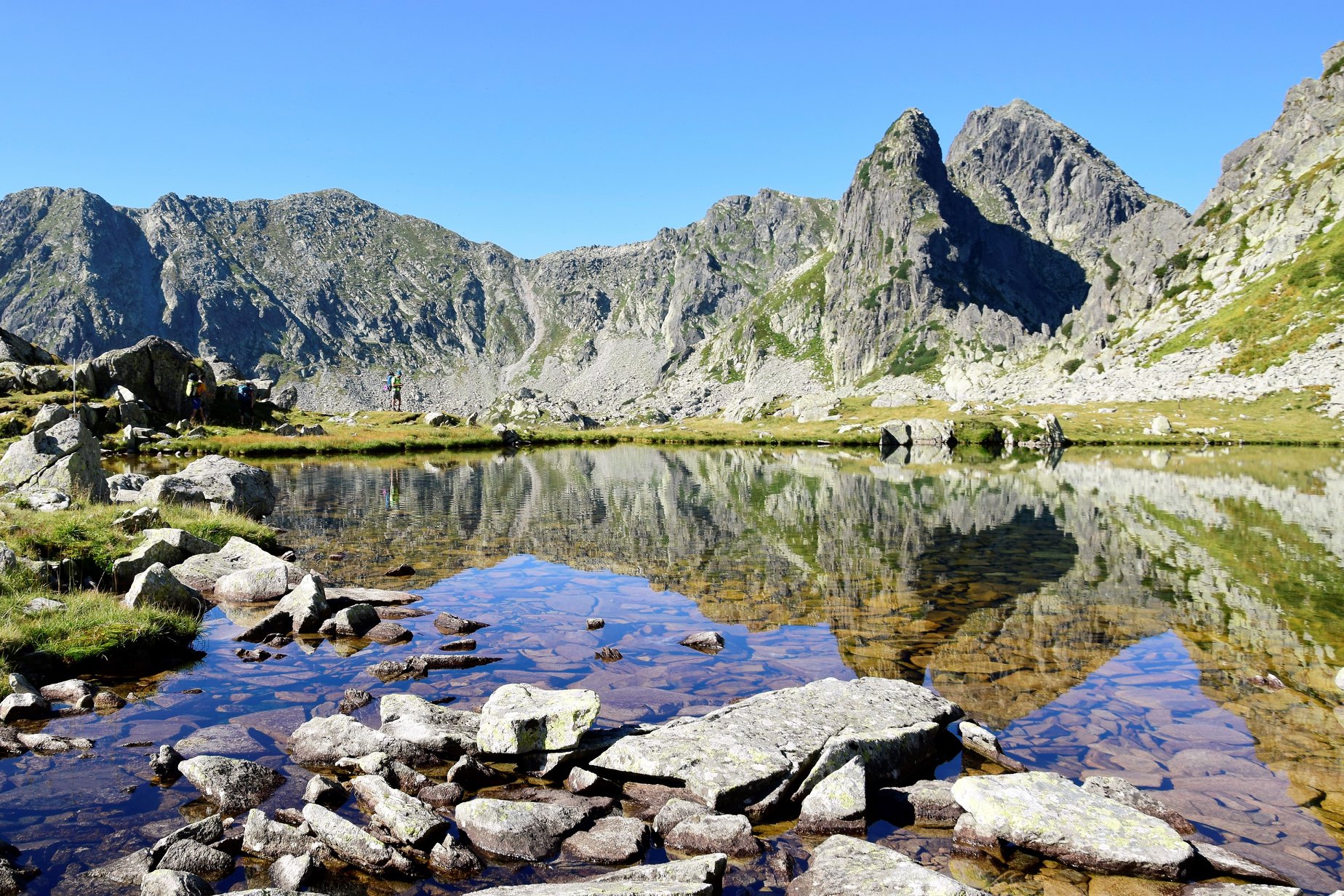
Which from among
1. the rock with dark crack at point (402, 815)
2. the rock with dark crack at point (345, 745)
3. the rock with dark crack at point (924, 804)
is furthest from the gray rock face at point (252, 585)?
the rock with dark crack at point (924, 804)

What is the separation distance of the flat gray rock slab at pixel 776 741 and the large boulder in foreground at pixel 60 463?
23.3 meters

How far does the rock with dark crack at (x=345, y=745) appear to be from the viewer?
995cm

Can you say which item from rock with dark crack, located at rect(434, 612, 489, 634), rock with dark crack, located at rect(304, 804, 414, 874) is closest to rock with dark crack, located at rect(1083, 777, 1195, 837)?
rock with dark crack, located at rect(304, 804, 414, 874)

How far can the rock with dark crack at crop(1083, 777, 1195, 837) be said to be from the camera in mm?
8812

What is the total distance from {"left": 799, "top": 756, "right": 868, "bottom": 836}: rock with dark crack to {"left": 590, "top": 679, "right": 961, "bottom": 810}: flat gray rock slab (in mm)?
294

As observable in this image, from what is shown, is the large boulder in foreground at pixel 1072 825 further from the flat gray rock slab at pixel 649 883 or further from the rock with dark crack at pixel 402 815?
the rock with dark crack at pixel 402 815

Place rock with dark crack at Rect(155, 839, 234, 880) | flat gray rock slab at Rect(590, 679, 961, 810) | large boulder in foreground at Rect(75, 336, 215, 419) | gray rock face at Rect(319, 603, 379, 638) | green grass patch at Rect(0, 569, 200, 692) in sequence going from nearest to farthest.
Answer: rock with dark crack at Rect(155, 839, 234, 880) < flat gray rock slab at Rect(590, 679, 961, 810) < green grass patch at Rect(0, 569, 200, 692) < gray rock face at Rect(319, 603, 379, 638) < large boulder in foreground at Rect(75, 336, 215, 419)

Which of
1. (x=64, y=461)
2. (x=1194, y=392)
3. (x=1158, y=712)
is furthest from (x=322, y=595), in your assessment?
(x=1194, y=392)

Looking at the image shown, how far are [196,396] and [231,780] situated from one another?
73.8 meters

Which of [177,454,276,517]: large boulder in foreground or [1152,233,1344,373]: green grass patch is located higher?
[1152,233,1344,373]: green grass patch

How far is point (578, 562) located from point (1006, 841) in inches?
744

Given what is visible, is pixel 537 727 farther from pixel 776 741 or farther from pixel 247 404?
pixel 247 404

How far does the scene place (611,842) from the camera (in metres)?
8.18

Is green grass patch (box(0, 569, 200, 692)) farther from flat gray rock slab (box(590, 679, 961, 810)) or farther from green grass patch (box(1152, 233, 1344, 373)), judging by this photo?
green grass patch (box(1152, 233, 1344, 373))
